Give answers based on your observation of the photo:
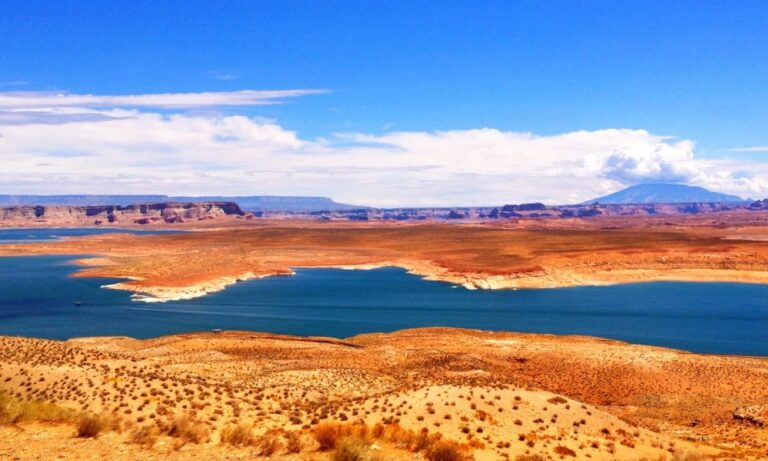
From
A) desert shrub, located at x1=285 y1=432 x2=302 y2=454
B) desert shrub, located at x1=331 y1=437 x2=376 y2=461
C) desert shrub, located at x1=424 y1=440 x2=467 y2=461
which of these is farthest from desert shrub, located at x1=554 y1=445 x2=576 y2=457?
desert shrub, located at x1=285 y1=432 x2=302 y2=454

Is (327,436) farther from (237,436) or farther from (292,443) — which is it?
(237,436)

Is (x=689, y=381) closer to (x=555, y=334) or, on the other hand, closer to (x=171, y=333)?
(x=555, y=334)

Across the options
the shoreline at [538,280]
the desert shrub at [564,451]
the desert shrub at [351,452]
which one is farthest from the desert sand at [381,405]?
the shoreline at [538,280]

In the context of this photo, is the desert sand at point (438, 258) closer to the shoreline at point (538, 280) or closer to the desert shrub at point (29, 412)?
the shoreline at point (538, 280)

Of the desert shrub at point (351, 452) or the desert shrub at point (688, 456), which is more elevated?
the desert shrub at point (351, 452)

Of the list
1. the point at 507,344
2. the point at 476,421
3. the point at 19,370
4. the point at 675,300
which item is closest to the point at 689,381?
the point at 507,344

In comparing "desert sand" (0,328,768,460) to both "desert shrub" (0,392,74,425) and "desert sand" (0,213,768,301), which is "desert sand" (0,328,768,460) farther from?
"desert sand" (0,213,768,301)

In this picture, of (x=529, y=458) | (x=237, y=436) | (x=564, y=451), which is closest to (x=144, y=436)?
(x=237, y=436)
